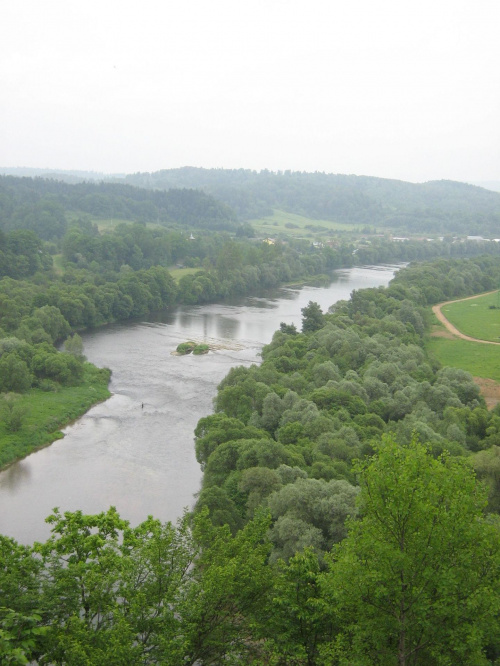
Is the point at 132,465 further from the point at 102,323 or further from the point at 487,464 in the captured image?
the point at 102,323

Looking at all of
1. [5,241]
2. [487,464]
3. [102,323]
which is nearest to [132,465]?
[487,464]

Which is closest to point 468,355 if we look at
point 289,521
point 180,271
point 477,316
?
point 477,316

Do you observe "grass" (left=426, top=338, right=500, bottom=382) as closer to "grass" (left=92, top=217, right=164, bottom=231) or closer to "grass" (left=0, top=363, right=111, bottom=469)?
"grass" (left=0, top=363, right=111, bottom=469)

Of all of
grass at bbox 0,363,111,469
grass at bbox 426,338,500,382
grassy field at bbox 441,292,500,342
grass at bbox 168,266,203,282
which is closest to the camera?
grass at bbox 0,363,111,469

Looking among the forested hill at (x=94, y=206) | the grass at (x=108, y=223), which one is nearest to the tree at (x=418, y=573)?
the forested hill at (x=94, y=206)

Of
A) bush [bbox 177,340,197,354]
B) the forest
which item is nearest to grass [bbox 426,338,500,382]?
the forest

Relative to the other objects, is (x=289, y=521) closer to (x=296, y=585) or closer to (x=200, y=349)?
(x=296, y=585)
